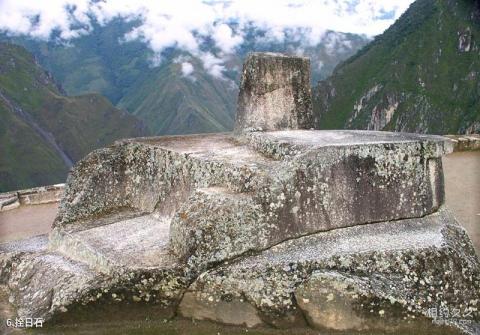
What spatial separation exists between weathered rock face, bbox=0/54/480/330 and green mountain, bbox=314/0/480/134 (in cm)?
15299

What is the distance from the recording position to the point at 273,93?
37.2 feet

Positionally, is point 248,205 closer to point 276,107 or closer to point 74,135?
point 276,107

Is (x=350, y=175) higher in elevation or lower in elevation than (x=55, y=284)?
higher

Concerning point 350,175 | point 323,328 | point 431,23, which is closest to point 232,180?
point 350,175

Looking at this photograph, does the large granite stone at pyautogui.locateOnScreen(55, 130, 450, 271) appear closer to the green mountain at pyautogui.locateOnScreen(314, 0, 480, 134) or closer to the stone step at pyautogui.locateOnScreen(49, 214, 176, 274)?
A: the stone step at pyautogui.locateOnScreen(49, 214, 176, 274)

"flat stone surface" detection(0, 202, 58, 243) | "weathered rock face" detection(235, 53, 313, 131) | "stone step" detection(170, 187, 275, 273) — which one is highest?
"weathered rock face" detection(235, 53, 313, 131)

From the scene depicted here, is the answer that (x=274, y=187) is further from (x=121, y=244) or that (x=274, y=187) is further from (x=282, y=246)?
(x=121, y=244)

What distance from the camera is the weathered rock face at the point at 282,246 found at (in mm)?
8039

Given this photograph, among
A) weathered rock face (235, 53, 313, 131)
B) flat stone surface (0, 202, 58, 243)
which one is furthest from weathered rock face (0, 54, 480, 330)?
flat stone surface (0, 202, 58, 243)

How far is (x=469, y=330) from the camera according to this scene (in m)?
8.00

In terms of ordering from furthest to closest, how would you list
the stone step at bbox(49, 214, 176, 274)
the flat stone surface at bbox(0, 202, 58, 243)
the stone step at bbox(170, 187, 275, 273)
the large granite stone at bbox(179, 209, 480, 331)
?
the flat stone surface at bbox(0, 202, 58, 243)
the stone step at bbox(49, 214, 176, 274)
the stone step at bbox(170, 187, 275, 273)
the large granite stone at bbox(179, 209, 480, 331)

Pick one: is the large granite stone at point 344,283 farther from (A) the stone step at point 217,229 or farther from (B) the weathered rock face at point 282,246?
(A) the stone step at point 217,229

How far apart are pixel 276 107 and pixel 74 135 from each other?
194655mm

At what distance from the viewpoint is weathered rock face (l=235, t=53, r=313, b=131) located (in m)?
11.3
